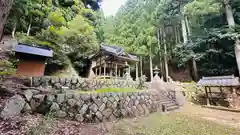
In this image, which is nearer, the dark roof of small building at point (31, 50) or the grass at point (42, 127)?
the grass at point (42, 127)

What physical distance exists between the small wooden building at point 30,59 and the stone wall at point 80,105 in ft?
13.9

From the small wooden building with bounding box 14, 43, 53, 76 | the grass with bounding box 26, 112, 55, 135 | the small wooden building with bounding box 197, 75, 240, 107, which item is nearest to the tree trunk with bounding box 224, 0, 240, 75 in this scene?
the small wooden building with bounding box 197, 75, 240, 107

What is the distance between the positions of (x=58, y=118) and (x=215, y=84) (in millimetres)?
10337

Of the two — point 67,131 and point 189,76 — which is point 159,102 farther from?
point 189,76

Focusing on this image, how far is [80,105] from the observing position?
517cm

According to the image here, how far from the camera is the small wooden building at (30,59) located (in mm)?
7772

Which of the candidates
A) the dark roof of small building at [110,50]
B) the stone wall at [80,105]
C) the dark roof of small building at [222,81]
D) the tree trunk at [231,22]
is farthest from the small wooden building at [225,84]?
the dark roof of small building at [110,50]

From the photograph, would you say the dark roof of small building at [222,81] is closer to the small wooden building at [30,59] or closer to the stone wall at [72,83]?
the stone wall at [72,83]

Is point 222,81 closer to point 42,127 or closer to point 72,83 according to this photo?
point 72,83

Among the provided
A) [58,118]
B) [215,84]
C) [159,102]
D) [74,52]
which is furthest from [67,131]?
[74,52]

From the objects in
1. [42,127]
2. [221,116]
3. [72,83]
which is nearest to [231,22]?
[221,116]

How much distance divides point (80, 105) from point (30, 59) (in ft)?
17.9

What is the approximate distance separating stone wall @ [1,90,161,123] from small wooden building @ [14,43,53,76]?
423cm

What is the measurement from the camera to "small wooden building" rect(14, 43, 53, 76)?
7.77 m
